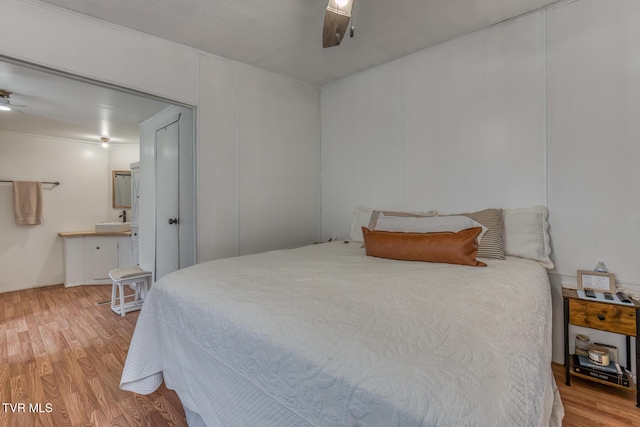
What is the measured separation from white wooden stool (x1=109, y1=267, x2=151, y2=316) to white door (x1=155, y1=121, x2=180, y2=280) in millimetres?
194

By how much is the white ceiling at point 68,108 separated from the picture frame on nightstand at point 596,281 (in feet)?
12.4

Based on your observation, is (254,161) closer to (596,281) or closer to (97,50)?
(97,50)

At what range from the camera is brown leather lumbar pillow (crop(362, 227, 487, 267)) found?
6.01ft

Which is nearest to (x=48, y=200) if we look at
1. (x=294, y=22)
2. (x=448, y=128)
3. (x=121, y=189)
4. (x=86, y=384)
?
(x=121, y=189)

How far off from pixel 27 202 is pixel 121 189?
4.11ft

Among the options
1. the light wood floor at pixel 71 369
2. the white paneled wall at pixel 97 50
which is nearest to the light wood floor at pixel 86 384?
the light wood floor at pixel 71 369

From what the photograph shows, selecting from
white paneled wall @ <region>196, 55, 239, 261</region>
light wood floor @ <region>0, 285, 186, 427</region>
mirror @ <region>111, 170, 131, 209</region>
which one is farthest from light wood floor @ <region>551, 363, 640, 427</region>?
mirror @ <region>111, 170, 131, 209</region>

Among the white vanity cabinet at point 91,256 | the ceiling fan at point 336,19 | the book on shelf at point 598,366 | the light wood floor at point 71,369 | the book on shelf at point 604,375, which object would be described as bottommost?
the light wood floor at point 71,369

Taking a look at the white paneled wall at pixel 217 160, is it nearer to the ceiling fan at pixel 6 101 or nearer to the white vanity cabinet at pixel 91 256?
the ceiling fan at pixel 6 101

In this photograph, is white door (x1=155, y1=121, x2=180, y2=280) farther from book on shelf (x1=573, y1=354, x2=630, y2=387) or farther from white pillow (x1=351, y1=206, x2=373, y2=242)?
book on shelf (x1=573, y1=354, x2=630, y2=387)

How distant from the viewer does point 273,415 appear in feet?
3.12

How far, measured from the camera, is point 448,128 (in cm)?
262

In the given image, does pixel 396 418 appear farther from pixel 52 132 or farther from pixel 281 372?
pixel 52 132

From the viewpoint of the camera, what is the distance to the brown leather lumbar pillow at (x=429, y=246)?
1833mm
